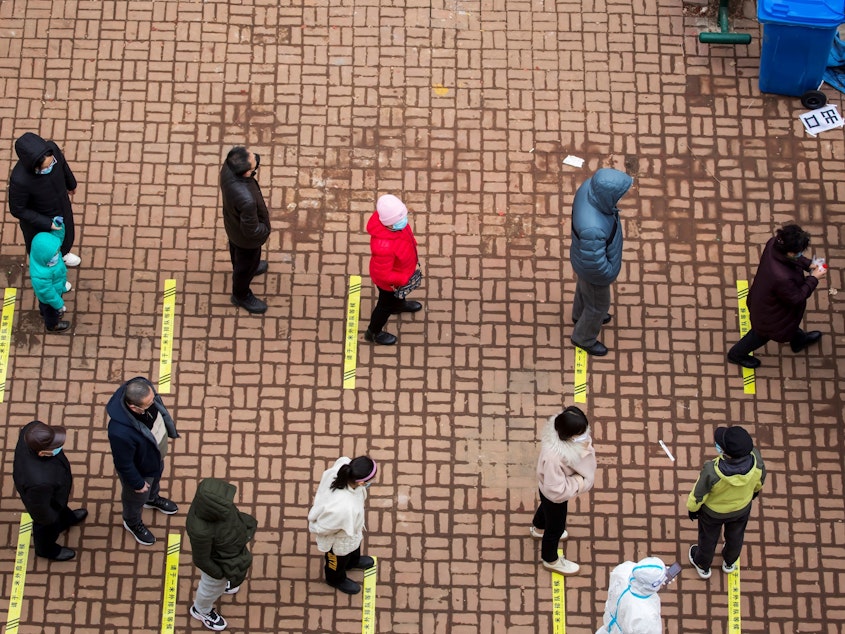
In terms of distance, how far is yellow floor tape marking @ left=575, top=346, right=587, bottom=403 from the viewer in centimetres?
1009

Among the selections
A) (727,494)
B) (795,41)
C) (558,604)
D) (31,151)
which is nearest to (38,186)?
(31,151)

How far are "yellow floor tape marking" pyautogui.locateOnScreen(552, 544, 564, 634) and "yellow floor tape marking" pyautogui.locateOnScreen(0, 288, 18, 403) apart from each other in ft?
16.6

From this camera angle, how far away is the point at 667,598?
9.35 meters

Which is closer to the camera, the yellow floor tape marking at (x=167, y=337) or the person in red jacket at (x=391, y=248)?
the person in red jacket at (x=391, y=248)

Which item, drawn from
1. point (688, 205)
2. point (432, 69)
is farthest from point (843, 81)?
point (432, 69)

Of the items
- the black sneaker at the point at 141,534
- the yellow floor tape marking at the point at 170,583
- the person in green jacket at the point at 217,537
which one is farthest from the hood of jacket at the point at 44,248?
the person in green jacket at the point at 217,537

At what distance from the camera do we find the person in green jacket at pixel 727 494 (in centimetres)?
807

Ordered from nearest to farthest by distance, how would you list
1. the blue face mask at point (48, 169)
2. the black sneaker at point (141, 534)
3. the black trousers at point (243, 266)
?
the black sneaker at point (141, 534) → the blue face mask at point (48, 169) → the black trousers at point (243, 266)

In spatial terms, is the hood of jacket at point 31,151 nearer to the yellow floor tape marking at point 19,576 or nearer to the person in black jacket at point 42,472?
the person in black jacket at point 42,472

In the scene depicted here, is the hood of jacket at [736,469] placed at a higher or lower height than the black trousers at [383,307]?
lower

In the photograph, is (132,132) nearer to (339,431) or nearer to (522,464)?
(339,431)

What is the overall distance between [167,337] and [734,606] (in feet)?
17.8

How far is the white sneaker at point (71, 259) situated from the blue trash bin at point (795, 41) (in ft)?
22.3

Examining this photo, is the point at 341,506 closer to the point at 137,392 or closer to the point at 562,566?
the point at 137,392
